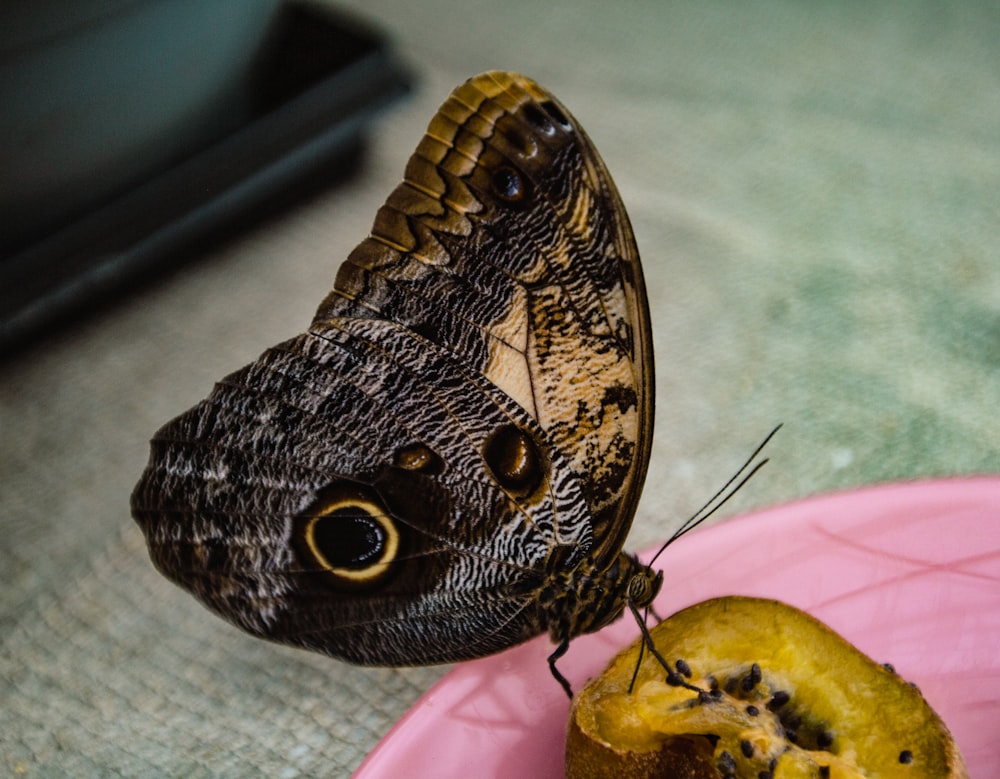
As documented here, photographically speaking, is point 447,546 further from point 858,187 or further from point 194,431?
point 858,187

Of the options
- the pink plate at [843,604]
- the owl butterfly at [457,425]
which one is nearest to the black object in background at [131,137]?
the owl butterfly at [457,425]

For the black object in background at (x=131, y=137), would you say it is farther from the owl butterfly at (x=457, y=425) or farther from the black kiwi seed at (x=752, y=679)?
the black kiwi seed at (x=752, y=679)

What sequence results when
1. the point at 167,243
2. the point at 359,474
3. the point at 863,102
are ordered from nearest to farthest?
the point at 359,474
the point at 167,243
the point at 863,102

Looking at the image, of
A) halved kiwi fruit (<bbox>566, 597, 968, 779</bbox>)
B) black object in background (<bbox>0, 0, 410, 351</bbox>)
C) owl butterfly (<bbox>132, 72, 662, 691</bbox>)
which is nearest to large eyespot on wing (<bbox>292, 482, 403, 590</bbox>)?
owl butterfly (<bbox>132, 72, 662, 691</bbox>)

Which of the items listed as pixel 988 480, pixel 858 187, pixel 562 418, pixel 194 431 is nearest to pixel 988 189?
pixel 858 187

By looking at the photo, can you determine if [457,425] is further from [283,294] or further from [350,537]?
[283,294]

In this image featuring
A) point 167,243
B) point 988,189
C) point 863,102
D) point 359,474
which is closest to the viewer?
point 359,474

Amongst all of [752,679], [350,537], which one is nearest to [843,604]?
[752,679]

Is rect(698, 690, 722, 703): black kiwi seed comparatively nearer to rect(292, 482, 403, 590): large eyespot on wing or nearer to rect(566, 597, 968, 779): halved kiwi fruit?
rect(566, 597, 968, 779): halved kiwi fruit
